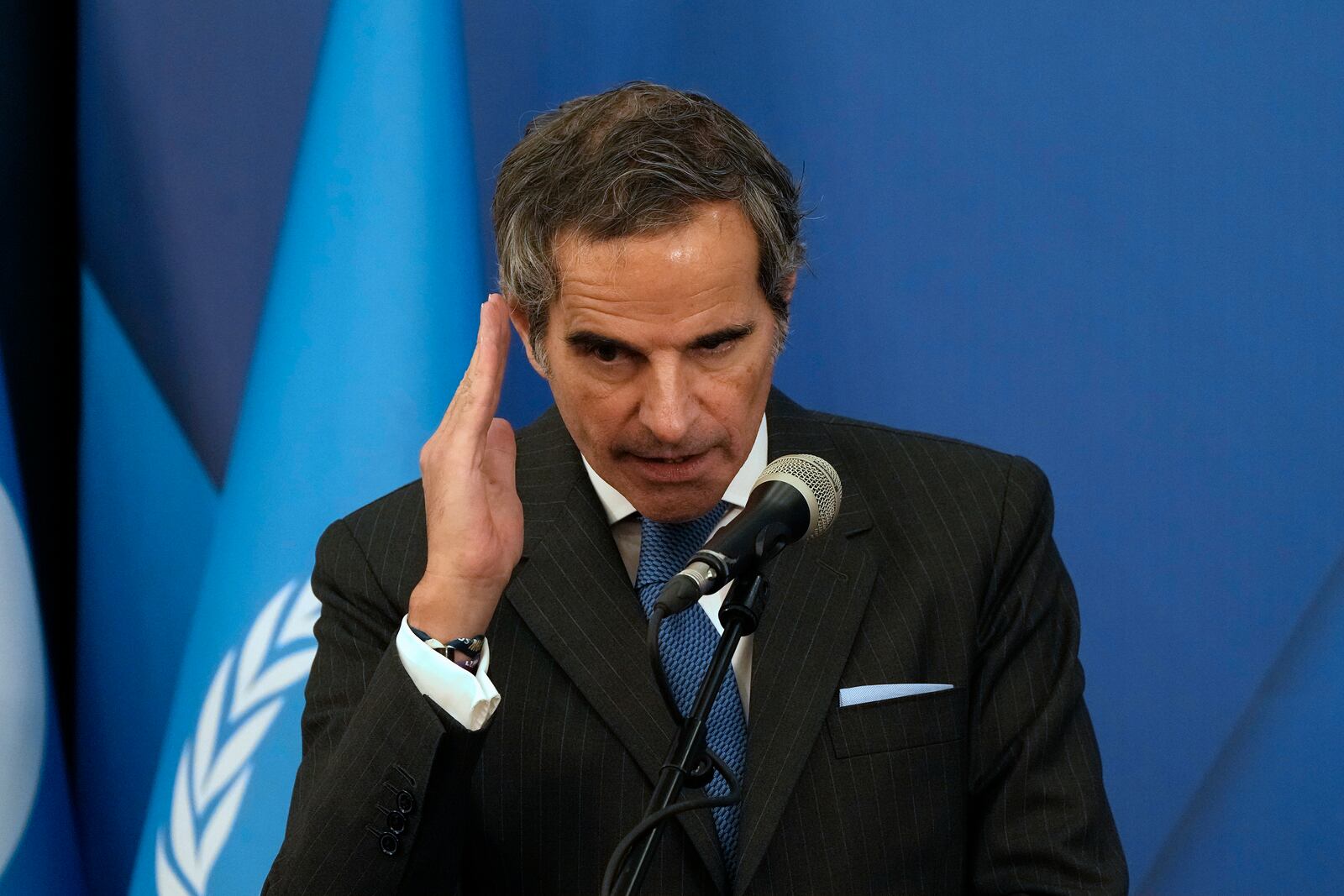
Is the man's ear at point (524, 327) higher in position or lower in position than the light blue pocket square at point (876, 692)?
higher

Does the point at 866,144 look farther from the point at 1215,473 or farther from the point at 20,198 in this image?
the point at 20,198

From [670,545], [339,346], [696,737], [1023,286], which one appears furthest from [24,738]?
[1023,286]

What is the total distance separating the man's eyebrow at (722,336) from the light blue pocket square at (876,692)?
0.45 meters

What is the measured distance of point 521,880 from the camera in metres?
1.61

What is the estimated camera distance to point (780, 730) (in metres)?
1.56

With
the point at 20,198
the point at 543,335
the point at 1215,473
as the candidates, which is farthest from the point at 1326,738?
the point at 20,198

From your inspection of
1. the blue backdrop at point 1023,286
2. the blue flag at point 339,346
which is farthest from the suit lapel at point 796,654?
the blue flag at point 339,346

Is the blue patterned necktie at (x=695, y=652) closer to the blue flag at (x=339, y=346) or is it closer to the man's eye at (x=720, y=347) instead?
the man's eye at (x=720, y=347)

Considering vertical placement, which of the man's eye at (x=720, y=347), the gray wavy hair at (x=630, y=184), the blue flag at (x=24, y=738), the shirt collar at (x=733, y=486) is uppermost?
the gray wavy hair at (x=630, y=184)

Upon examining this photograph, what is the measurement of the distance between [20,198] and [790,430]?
1952 mm

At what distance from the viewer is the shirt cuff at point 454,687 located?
1418mm

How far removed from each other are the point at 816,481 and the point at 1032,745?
1.91 feet

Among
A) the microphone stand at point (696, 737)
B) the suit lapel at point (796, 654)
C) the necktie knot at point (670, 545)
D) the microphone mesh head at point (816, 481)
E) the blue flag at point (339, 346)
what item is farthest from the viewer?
the blue flag at point (339, 346)

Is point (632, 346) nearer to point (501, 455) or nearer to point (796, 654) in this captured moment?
point (501, 455)
